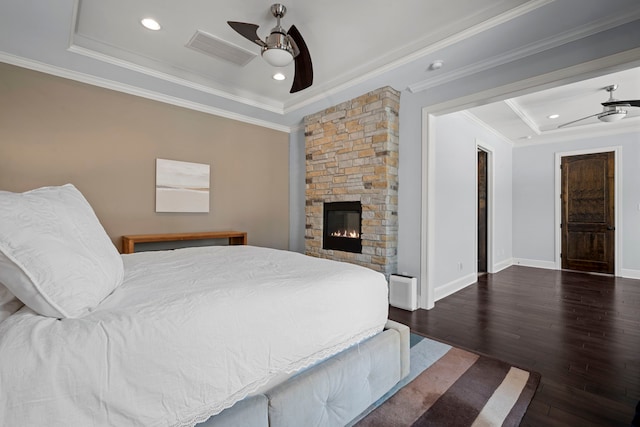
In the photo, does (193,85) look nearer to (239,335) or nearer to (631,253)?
(239,335)

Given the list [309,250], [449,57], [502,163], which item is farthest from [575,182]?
[309,250]

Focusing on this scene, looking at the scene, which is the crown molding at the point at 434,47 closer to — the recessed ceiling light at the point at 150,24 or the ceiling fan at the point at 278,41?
the ceiling fan at the point at 278,41

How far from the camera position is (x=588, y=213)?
5414 millimetres

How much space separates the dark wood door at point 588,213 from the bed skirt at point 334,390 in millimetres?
5671

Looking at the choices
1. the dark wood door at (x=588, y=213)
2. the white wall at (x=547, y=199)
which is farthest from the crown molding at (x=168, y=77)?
the dark wood door at (x=588, y=213)

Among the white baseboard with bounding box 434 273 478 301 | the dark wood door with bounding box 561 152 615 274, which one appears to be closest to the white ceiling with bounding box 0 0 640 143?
the dark wood door with bounding box 561 152 615 274

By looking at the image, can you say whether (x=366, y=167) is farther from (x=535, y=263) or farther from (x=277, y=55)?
(x=535, y=263)

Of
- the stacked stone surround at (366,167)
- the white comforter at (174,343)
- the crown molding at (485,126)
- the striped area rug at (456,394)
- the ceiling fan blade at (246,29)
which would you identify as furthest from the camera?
the crown molding at (485,126)

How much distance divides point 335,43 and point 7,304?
2.94m

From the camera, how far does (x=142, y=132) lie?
360cm

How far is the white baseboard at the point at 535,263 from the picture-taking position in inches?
226

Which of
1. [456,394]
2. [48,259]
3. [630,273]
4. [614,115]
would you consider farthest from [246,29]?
[630,273]

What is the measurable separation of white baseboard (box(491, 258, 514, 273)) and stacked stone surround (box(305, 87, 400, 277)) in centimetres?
296

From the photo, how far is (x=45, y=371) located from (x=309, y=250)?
3839 mm
